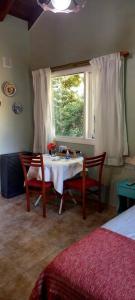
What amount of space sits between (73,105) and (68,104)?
11 cm

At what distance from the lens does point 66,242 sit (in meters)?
2.57

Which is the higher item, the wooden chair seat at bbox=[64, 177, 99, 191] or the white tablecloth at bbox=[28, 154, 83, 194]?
the white tablecloth at bbox=[28, 154, 83, 194]

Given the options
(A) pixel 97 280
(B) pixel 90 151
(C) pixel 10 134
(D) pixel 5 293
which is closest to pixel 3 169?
(C) pixel 10 134

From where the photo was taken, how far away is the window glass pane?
3774mm

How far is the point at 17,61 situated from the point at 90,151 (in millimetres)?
2049

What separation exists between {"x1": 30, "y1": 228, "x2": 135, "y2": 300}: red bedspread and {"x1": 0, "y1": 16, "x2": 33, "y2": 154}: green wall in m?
3.03

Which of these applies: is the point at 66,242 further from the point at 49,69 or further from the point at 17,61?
the point at 17,61

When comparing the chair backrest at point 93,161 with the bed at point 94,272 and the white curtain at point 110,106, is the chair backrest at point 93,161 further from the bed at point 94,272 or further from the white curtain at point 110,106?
the bed at point 94,272

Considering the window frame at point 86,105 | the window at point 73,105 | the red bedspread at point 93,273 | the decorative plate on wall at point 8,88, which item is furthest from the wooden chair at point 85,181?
the decorative plate on wall at point 8,88

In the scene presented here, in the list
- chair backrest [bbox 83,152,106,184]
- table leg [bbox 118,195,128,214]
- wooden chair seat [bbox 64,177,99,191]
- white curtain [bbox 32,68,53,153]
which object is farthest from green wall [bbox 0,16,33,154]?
table leg [bbox 118,195,128,214]

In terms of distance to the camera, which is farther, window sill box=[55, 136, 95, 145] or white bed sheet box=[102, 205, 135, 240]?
window sill box=[55, 136, 95, 145]

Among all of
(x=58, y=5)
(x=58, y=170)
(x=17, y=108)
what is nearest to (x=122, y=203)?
(x=58, y=170)

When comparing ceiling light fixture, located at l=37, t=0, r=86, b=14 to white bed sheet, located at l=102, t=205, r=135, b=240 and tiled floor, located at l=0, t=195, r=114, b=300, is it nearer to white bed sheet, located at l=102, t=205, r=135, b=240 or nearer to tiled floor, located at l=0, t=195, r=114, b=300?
white bed sheet, located at l=102, t=205, r=135, b=240

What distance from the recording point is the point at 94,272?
119cm
